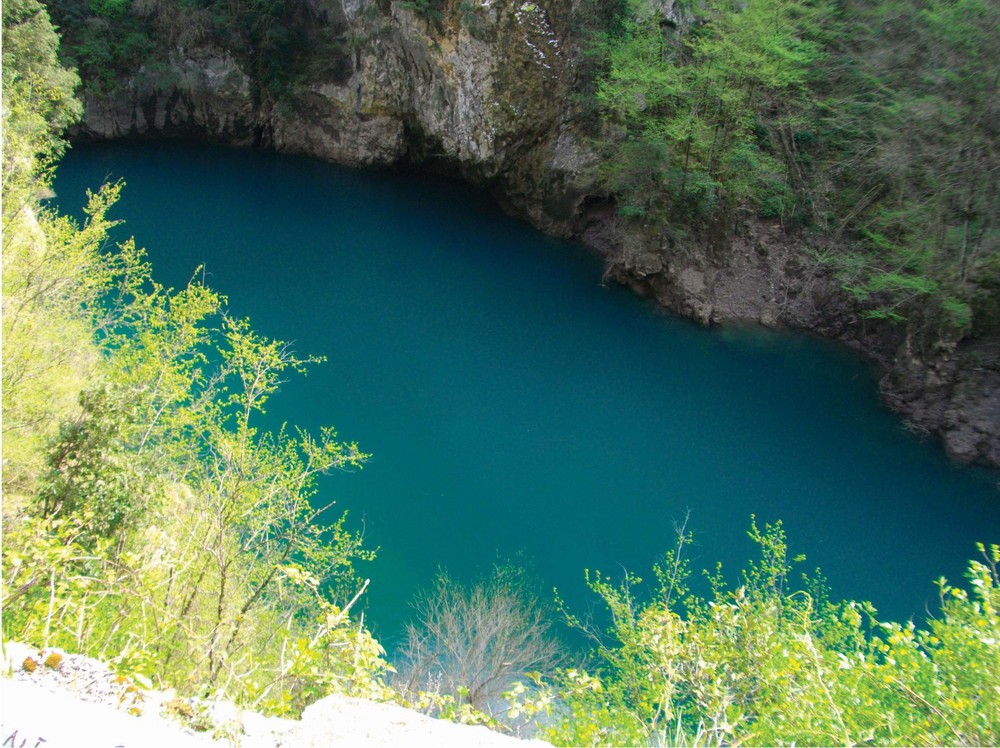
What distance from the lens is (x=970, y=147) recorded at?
16.3m

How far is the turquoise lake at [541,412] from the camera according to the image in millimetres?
14438

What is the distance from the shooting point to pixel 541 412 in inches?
719

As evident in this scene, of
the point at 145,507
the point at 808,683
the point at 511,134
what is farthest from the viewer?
the point at 511,134

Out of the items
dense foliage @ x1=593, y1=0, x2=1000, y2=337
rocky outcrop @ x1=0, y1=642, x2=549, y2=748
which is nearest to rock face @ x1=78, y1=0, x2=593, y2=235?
dense foliage @ x1=593, y1=0, x2=1000, y2=337

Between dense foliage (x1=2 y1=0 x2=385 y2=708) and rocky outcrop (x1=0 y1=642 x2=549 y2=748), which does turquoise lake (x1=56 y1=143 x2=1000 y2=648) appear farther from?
rocky outcrop (x1=0 y1=642 x2=549 y2=748)

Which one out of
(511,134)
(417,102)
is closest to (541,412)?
(511,134)

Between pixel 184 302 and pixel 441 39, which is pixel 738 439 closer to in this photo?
pixel 184 302

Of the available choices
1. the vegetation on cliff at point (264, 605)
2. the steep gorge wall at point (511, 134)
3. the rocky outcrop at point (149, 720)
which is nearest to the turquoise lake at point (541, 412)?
A: the steep gorge wall at point (511, 134)

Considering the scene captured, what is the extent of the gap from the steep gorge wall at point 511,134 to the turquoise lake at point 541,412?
2.91 feet

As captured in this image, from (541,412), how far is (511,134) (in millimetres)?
11592

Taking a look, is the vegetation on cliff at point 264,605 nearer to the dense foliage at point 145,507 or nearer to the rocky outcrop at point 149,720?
the dense foliage at point 145,507

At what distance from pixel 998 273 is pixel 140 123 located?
32.1 m

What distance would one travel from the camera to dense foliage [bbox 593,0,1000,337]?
1659 cm

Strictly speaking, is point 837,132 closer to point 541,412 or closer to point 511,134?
point 511,134
